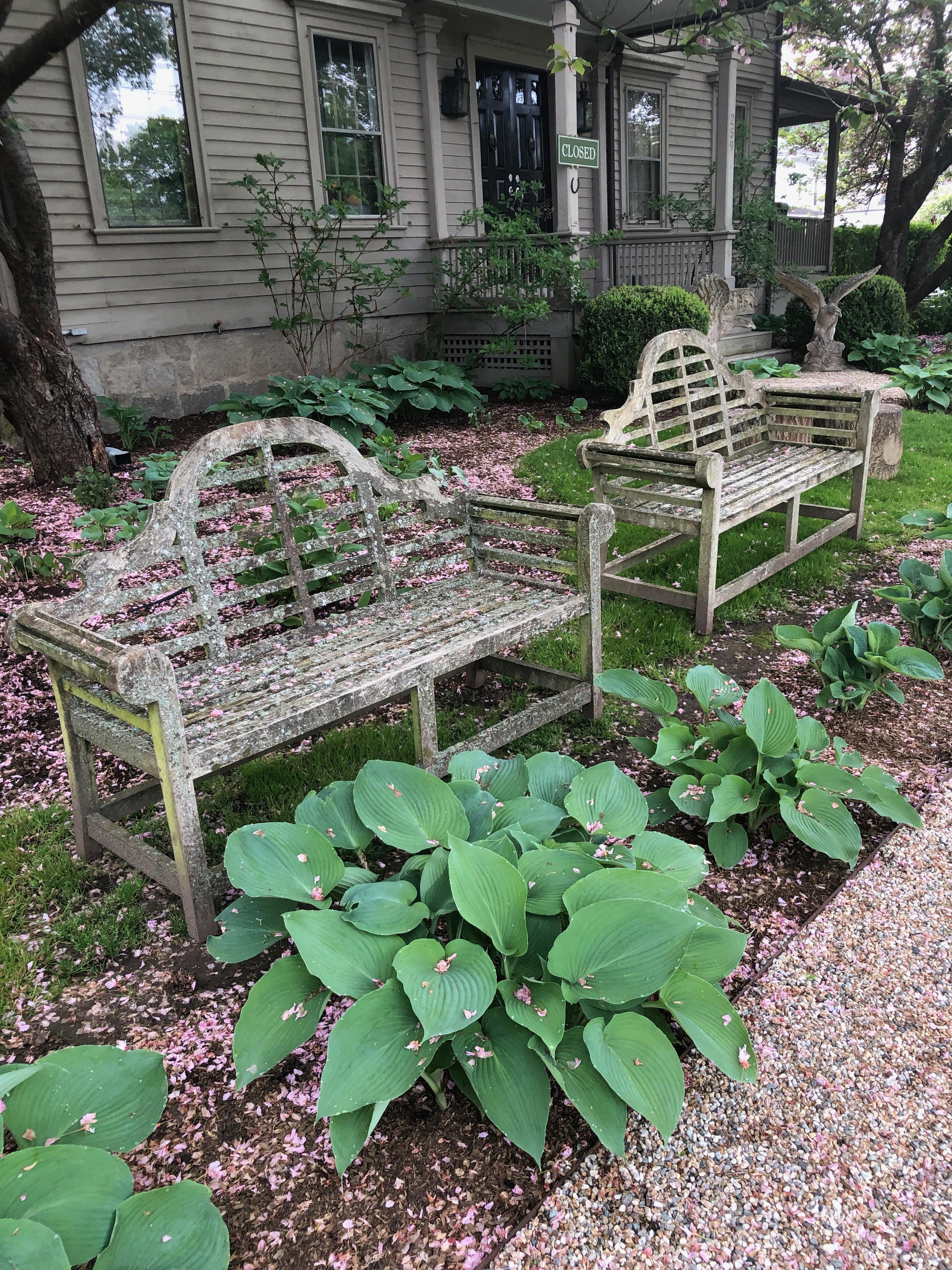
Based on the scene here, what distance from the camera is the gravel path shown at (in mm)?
1509

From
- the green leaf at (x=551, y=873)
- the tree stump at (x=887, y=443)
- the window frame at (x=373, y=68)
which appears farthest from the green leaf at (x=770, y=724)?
the window frame at (x=373, y=68)

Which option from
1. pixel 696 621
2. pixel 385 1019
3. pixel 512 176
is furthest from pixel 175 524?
pixel 512 176

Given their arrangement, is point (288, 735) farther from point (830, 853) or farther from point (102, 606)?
point (830, 853)

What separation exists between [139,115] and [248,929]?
27.1 ft

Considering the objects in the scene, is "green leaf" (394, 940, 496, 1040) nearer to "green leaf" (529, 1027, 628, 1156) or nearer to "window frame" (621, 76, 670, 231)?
"green leaf" (529, 1027, 628, 1156)

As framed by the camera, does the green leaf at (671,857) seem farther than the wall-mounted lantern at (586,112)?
No

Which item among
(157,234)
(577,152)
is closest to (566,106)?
(577,152)

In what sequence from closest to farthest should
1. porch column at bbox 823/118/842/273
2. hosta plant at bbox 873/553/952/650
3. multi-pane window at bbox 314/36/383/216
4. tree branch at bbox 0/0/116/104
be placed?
hosta plant at bbox 873/553/952/650, tree branch at bbox 0/0/116/104, multi-pane window at bbox 314/36/383/216, porch column at bbox 823/118/842/273

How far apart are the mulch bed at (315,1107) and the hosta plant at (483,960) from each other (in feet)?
0.33

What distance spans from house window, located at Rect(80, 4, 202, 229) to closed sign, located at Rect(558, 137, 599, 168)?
3352mm

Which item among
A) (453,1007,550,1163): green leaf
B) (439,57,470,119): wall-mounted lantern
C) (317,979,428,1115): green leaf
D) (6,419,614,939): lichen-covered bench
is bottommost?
(453,1007,550,1163): green leaf

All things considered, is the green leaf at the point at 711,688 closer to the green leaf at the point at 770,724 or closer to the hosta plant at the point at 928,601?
the green leaf at the point at 770,724

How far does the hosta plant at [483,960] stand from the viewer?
163 cm

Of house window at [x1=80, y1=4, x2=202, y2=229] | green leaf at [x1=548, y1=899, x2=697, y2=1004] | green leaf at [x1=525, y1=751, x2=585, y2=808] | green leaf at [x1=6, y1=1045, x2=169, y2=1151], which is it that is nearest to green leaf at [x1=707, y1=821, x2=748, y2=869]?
green leaf at [x1=525, y1=751, x2=585, y2=808]
